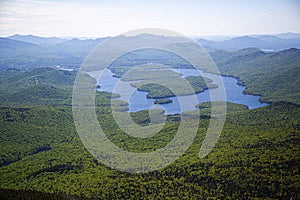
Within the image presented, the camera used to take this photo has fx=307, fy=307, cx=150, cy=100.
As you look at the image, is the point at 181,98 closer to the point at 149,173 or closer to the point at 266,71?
the point at 266,71

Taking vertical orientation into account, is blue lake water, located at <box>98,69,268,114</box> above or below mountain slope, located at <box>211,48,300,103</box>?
below

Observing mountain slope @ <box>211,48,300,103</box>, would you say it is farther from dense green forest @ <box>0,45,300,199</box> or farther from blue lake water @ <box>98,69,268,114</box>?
dense green forest @ <box>0,45,300,199</box>

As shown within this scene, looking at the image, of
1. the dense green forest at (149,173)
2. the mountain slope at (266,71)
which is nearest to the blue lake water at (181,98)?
the mountain slope at (266,71)

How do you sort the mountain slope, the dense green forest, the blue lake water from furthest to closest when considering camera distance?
the mountain slope, the blue lake water, the dense green forest

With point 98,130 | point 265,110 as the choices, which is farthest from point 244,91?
point 98,130

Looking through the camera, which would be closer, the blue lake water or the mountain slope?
the blue lake water

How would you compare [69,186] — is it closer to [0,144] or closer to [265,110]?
[0,144]

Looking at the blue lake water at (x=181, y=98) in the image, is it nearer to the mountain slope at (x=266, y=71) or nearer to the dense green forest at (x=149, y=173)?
the mountain slope at (x=266, y=71)

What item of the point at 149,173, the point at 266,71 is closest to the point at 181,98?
the point at 266,71

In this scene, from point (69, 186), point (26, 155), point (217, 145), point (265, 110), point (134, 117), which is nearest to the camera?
point (69, 186)

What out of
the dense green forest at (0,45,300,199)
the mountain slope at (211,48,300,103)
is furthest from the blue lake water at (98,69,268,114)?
the dense green forest at (0,45,300,199)
